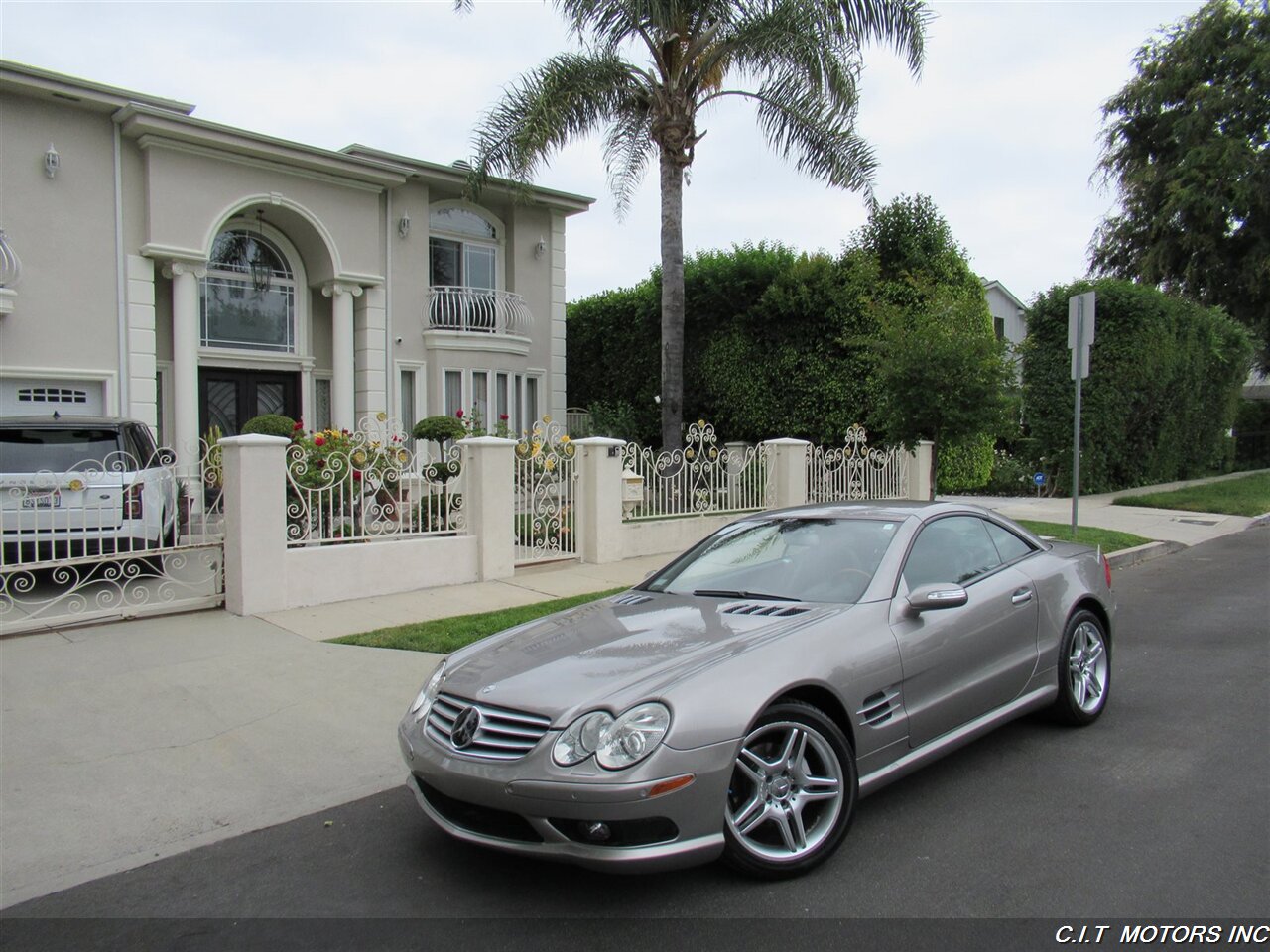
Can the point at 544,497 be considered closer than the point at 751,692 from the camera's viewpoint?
No

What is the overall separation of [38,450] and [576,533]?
5.54 meters

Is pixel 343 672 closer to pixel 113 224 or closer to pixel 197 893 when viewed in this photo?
pixel 197 893

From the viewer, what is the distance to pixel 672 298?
1477cm

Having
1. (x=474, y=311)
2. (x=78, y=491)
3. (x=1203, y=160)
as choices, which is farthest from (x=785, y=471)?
(x=1203, y=160)

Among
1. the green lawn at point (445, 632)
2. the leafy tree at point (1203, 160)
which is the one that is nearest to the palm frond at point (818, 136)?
the green lawn at point (445, 632)

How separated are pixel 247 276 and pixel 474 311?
13.1 feet

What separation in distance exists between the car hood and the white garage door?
1101cm

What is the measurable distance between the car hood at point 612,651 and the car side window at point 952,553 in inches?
27.2

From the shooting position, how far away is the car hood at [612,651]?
351 cm

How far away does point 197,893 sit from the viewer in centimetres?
366

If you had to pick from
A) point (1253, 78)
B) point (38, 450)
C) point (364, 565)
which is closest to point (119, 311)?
point (38, 450)

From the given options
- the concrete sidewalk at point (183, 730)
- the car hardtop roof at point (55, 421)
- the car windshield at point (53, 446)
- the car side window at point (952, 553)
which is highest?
the car hardtop roof at point (55, 421)

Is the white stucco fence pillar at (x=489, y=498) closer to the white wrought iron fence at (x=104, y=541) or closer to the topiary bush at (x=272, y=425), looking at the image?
the white wrought iron fence at (x=104, y=541)

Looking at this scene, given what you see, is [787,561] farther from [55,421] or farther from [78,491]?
[55,421]
